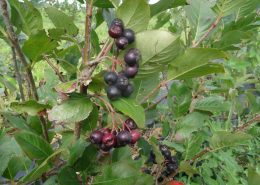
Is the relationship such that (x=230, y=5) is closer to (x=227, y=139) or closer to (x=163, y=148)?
(x=227, y=139)

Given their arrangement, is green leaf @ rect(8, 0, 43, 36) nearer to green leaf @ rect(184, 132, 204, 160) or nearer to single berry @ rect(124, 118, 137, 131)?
single berry @ rect(124, 118, 137, 131)

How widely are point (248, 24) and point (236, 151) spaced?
1.21 m

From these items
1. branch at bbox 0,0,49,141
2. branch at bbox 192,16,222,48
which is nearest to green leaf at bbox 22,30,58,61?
branch at bbox 0,0,49,141

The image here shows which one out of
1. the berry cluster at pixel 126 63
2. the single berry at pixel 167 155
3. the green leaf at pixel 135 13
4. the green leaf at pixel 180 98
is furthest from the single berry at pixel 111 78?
the single berry at pixel 167 155

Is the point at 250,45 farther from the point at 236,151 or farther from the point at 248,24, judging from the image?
the point at 248,24

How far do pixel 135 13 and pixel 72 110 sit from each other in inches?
9.8

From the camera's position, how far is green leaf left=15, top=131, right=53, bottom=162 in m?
0.97

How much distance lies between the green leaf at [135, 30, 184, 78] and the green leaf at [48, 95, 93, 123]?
0.50 ft

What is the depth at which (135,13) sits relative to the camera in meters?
0.84

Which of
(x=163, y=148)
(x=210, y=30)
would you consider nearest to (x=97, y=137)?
(x=210, y=30)

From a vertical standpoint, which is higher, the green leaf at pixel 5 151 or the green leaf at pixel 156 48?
the green leaf at pixel 156 48

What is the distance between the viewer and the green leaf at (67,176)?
3.21ft

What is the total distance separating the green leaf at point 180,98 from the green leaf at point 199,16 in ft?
0.64

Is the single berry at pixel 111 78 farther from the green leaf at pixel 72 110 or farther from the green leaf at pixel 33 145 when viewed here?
the green leaf at pixel 33 145
